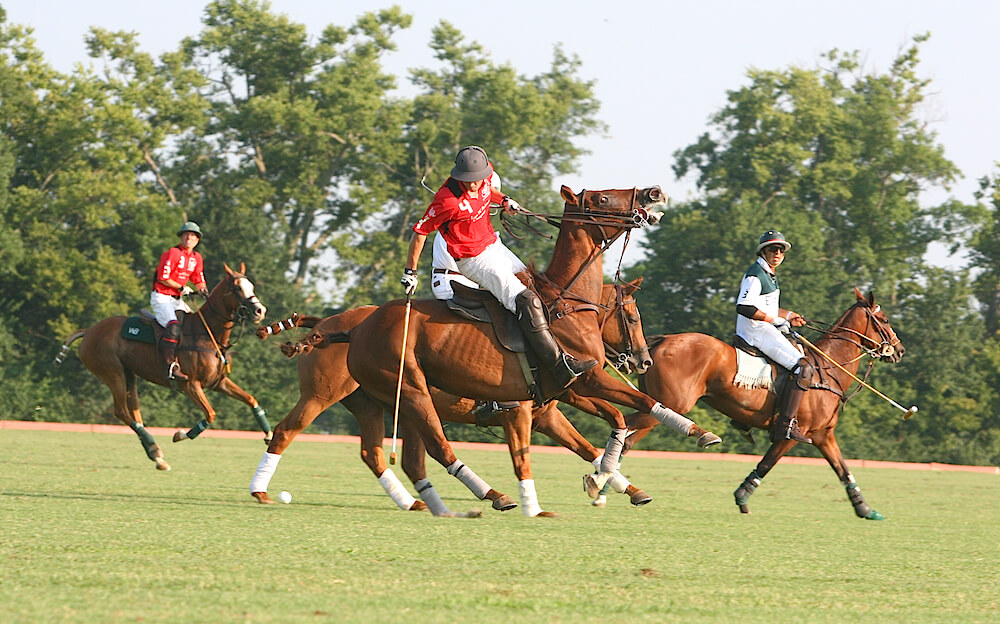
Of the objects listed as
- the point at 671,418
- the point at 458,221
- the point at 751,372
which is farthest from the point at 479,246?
the point at 751,372

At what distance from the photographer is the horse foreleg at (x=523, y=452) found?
26.9 ft

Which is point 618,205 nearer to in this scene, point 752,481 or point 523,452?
point 523,452

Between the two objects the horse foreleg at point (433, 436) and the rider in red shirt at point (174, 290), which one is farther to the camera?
the rider in red shirt at point (174, 290)

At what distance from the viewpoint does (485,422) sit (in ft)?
29.4

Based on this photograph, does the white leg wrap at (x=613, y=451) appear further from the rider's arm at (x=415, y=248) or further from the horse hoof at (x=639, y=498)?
the rider's arm at (x=415, y=248)

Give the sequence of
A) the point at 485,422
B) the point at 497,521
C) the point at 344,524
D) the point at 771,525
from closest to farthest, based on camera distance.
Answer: the point at 344,524 < the point at 497,521 < the point at 771,525 < the point at 485,422

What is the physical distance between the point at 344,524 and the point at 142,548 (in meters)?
1.70

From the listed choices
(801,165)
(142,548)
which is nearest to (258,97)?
(801,165)

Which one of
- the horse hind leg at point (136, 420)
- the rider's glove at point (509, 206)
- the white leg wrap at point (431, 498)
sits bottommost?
the horse hind leg at point (136, 420)

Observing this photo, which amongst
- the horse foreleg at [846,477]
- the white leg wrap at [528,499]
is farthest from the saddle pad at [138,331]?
the horse foreleg at [846,477]

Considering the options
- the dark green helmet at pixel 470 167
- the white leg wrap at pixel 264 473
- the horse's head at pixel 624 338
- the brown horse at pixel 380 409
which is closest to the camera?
the dark green helmet at pixel 470 167

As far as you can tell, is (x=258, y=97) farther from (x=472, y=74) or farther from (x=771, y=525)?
(x=771, y=525)

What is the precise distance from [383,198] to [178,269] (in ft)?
78.3

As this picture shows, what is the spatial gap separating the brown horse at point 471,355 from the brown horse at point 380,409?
42 cm
